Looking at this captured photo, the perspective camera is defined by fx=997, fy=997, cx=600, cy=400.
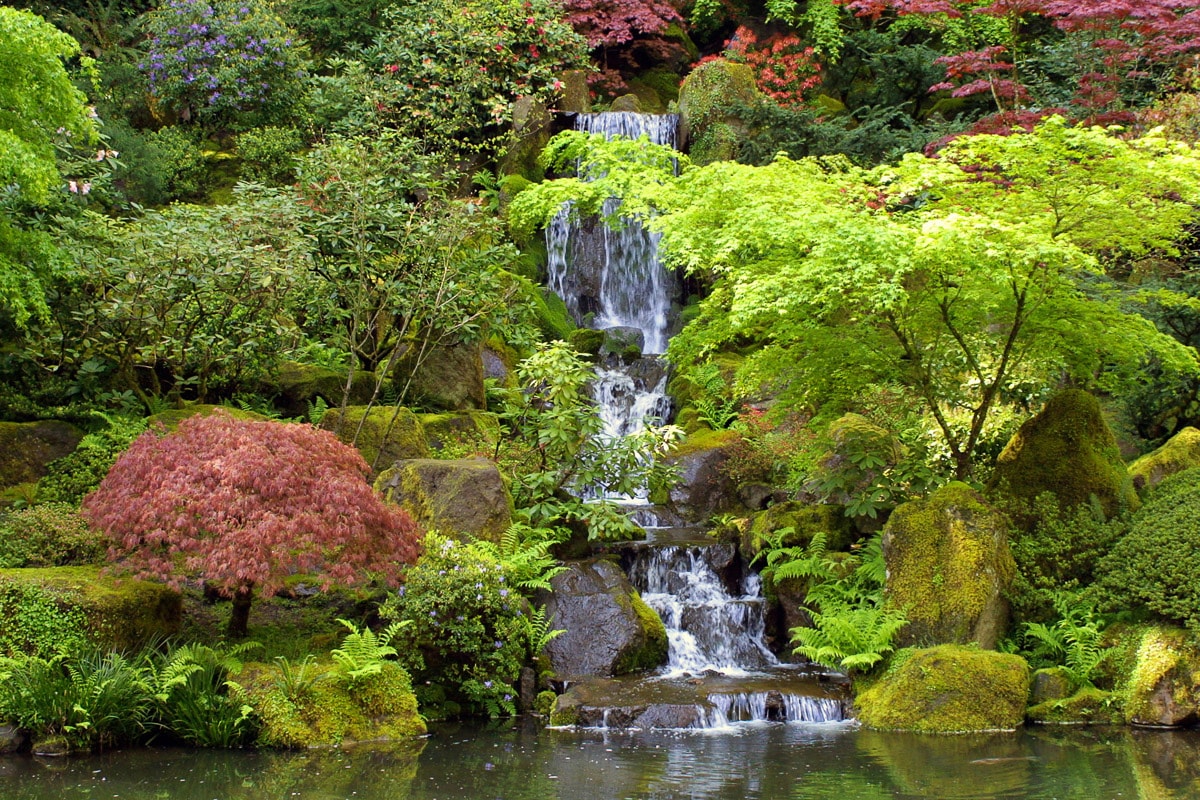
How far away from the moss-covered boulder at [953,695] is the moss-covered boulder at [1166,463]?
3.28 m

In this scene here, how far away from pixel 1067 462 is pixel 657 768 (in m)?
6.40

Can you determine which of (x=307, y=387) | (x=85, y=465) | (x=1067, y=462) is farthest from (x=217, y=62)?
(x=1067, y=462)

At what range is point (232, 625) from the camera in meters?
9.52

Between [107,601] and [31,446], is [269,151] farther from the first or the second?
[107,601]

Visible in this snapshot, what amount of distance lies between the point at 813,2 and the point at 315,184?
17562 mm

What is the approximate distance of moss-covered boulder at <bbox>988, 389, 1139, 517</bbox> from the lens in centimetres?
1115

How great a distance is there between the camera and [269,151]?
19547mm

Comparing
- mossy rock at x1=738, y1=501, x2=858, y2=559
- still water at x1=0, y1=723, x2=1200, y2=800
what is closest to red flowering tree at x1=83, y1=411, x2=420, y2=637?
still water at x1=0, y1=723, x2=1200, y2=800

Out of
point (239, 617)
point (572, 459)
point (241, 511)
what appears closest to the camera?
point (241, 511)

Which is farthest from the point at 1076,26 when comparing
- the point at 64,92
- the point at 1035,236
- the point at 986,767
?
the point at 64,92

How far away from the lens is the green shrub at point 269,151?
1942cm

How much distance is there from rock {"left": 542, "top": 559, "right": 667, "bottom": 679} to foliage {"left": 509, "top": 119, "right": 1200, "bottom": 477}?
9.92 feet

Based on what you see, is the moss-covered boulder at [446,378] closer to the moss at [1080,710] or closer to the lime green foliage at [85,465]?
the lime green foliage at [85,465]

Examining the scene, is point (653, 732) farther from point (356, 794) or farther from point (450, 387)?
point (450, 387)
